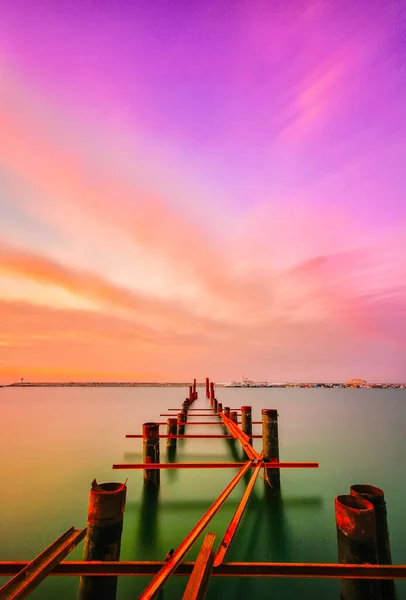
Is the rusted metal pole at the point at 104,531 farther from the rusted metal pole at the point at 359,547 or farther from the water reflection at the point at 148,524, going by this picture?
the water reflection at the point at 148,524

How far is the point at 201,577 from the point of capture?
10.6ft

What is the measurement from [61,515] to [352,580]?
371 inches

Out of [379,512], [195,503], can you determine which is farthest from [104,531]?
[195,503]

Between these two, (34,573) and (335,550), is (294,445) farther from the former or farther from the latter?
(34,573)

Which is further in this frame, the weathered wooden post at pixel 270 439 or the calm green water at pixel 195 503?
the weathered wooden post at pixel 270 439

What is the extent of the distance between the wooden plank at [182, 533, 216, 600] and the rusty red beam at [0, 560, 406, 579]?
48 centimetres

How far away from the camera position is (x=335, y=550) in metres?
7.50

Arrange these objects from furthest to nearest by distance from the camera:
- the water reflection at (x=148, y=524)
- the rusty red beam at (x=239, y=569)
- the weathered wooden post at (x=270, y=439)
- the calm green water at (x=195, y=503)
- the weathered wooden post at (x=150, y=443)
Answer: the weathered wooden post at (x=150, y=443), the weathered wooden post at (x=270, y=439), the water reflection at (x=148, y=524), the calm green water at (x=195, y=503), the rusty red beam at (x=239, y=569)

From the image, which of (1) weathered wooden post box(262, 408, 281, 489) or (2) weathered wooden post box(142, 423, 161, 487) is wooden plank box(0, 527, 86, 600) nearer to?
(2) weathered wooden post box(142, 423, 161, 487)

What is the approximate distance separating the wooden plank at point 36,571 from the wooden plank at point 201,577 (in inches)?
65.3

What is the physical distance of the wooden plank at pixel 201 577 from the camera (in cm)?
296

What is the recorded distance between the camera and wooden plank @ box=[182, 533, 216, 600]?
9.73 ft

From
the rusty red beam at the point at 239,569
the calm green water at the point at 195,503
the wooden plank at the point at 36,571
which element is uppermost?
the wooden plank at the point at 36,571

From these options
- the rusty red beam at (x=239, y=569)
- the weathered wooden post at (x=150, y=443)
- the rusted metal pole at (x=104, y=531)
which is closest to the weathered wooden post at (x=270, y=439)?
the weathered wooden post at (x=150, y=443)
